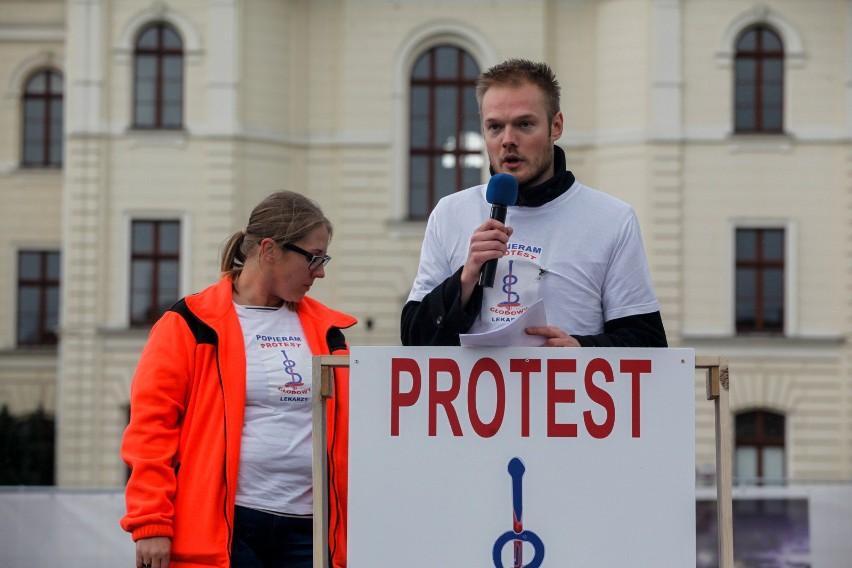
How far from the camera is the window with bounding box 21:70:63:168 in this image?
30859 mm

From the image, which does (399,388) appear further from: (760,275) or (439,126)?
(439,126)

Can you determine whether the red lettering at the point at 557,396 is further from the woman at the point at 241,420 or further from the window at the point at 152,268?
the window at the point at 152,268

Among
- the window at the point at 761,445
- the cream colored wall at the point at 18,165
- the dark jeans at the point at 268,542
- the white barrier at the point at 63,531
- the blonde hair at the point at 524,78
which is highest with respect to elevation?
the cream colored wall at the point at 18,165

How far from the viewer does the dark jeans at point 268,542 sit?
180 inches

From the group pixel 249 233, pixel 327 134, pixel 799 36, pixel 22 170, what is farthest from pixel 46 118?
pixel 249 233

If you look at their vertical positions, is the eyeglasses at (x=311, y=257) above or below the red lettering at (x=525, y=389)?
above

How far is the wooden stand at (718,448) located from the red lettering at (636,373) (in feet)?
0.44

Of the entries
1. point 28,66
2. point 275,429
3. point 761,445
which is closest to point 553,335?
point 275,429

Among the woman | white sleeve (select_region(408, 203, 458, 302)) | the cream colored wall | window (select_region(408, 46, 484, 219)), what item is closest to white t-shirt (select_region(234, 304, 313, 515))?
the woman

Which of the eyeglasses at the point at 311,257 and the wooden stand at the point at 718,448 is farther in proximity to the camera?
the eyeglasses at the point at 311,257

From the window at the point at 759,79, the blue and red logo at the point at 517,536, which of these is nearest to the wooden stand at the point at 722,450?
the blue and red logo at the point at 517,536

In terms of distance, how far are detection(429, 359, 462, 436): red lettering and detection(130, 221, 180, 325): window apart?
2398cm

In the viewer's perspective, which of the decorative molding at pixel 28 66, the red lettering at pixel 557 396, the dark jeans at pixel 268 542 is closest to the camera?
the red lettering at pixel 557 396

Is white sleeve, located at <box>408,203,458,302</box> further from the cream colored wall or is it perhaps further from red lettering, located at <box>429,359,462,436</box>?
the cream colored wall
